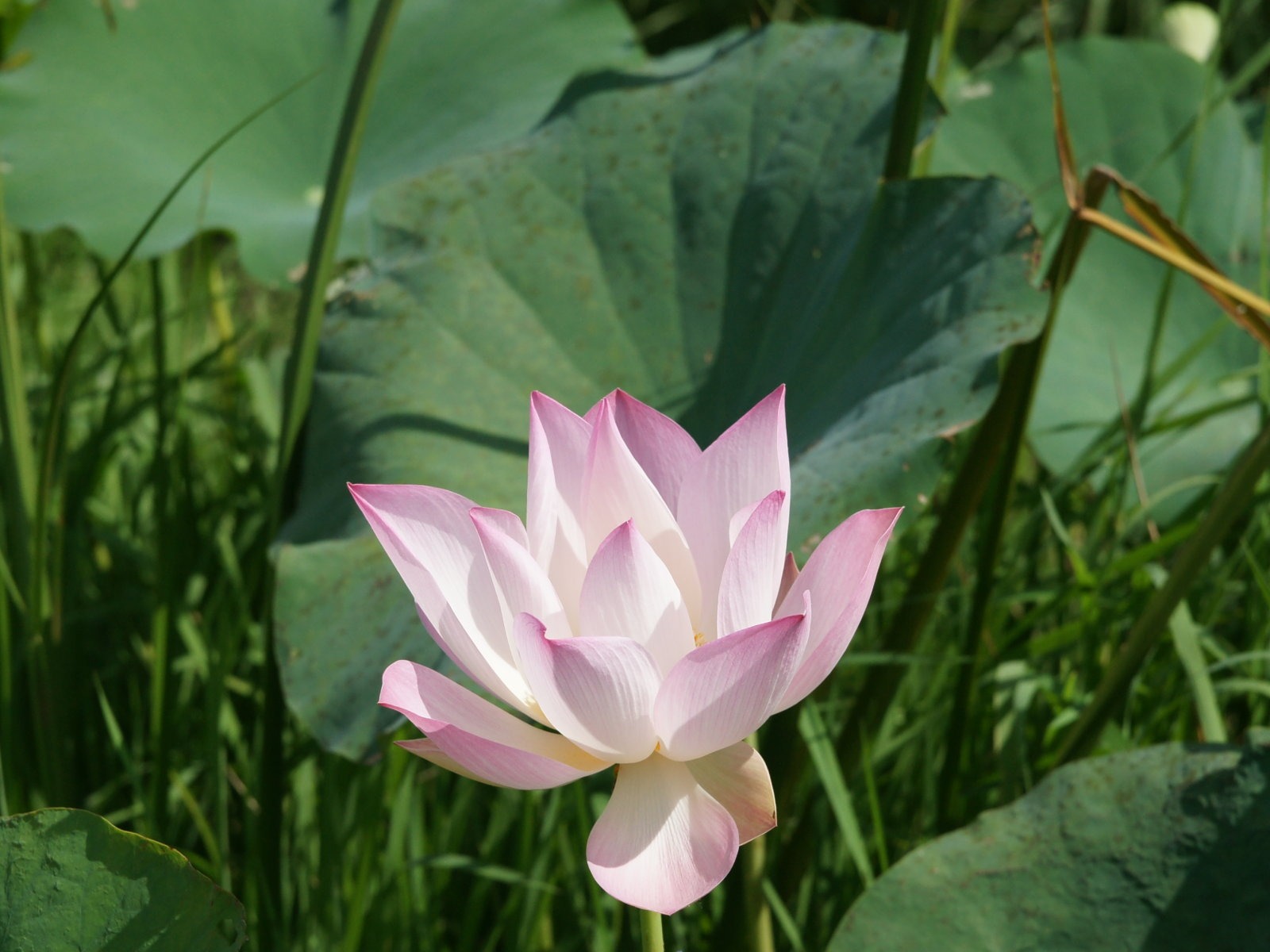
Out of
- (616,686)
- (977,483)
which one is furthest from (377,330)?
(616,686)

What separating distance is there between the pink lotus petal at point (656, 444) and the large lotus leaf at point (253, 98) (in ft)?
2.67

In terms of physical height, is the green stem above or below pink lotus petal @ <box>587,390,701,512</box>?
above

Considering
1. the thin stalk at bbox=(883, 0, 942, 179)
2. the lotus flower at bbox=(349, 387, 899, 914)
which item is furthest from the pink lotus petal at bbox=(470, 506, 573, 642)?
the thin stalk at bbox=(883, 0, 942, 179)

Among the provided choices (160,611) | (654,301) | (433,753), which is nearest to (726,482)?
(433,753)

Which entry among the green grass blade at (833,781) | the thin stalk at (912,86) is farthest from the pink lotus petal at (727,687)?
the thin stalk at (912,86)

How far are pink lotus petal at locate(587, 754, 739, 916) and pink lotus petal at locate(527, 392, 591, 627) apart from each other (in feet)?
0.25

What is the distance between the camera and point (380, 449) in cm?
83

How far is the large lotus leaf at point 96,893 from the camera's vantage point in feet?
1.47

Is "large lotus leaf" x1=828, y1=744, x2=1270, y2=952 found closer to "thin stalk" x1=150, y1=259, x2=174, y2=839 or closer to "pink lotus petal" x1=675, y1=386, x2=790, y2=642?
"pink lotus petal" x1=675, y1=386, x2=790, y2=642

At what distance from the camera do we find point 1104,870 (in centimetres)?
59

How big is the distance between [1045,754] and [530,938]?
427 mm

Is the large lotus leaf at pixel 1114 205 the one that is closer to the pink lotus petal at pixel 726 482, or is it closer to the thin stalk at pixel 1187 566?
the thin stalk at pixel 1187 566

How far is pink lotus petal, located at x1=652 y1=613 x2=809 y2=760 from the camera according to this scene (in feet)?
1.15

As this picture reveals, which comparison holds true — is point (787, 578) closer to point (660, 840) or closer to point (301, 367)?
point (660, 840)
